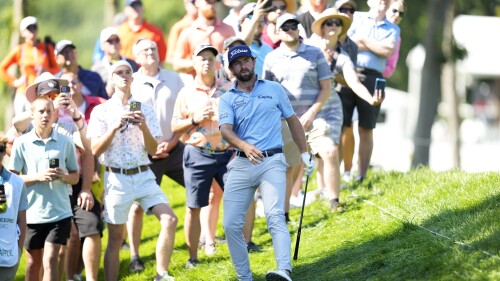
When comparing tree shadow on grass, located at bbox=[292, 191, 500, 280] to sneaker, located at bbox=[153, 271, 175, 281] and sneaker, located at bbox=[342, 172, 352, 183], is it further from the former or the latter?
sneaker, located at bbox=[342, 172, 352, 183]

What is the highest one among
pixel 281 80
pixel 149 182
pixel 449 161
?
pixel 281 80

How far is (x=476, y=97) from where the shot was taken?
58.2 m

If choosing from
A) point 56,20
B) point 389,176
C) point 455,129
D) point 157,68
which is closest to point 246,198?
point 157,68

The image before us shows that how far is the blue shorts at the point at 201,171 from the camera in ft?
40.8

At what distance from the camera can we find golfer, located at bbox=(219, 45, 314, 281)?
33.9ft

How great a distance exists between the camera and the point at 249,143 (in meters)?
10.4

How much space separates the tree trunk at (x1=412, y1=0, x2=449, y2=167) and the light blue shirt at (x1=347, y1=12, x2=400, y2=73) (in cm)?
1813

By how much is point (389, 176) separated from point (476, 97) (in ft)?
148

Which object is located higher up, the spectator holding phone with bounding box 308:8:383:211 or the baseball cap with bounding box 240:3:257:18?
the baseball cap with bounding box 240:3:257:18


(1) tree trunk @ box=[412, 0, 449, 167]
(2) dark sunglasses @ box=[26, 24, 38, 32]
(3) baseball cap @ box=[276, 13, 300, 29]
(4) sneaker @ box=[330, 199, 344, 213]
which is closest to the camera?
(3) baseball cap @ box=[276, 13, 300, 29]

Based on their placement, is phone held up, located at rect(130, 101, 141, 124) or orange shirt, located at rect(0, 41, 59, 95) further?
orange shirt, located at rect(0, 41, 59, 95)

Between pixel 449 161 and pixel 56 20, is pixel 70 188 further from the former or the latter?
pixel 56 20

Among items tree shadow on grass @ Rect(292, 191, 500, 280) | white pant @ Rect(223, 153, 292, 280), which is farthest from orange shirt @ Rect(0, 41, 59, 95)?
tree shadow on grass @ Rect(292, 191, 500, 280)

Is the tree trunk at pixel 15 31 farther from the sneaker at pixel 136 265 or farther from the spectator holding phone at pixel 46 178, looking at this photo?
the spectator holding phone at pixel 46 178
